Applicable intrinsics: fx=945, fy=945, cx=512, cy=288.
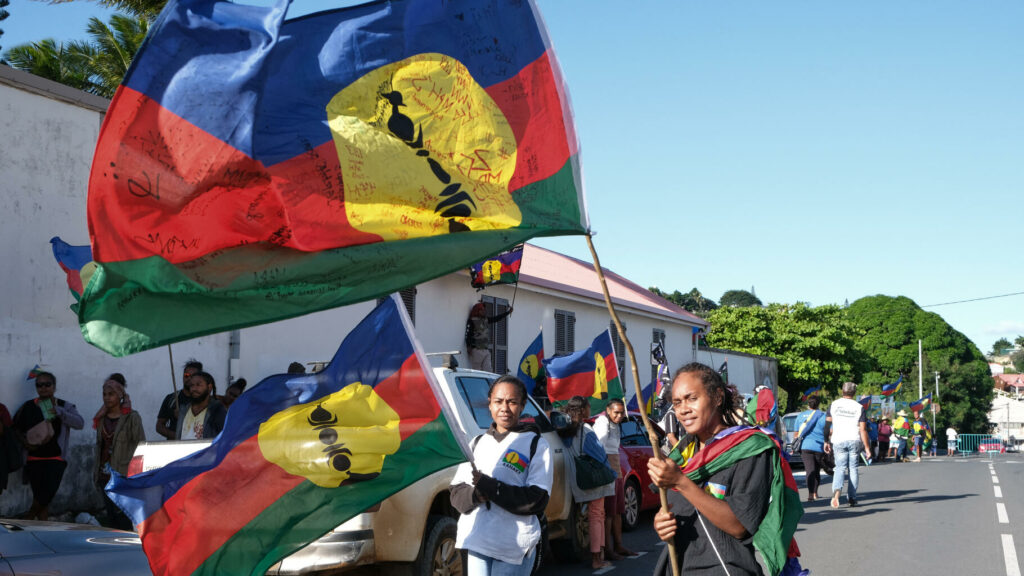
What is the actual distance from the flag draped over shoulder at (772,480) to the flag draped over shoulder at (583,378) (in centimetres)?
895

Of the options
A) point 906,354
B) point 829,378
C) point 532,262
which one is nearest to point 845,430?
point 532,262

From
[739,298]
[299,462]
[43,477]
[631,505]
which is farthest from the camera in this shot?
[739,298]

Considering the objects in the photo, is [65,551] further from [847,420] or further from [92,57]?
[92,57]

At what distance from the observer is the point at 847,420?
46.3 ft

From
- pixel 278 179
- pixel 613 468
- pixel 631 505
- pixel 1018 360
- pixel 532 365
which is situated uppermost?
pixel 1018 360

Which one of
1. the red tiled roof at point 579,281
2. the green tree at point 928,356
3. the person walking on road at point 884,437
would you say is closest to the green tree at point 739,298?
the green tree at point 928,356

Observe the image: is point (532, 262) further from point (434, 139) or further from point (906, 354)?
point (906, 354)

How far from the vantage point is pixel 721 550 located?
344 centimetres

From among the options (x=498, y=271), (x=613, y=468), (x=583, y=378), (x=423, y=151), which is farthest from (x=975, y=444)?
(x=423, y=151)

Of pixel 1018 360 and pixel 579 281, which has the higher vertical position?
pixel 1018 360

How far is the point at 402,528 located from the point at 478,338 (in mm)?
12068

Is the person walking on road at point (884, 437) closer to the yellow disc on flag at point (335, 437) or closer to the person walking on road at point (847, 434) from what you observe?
the person walking on road at point (847, 434)

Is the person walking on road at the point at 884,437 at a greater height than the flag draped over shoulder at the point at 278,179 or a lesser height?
lesser

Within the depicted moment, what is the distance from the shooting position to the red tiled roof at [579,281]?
71.8 ft
